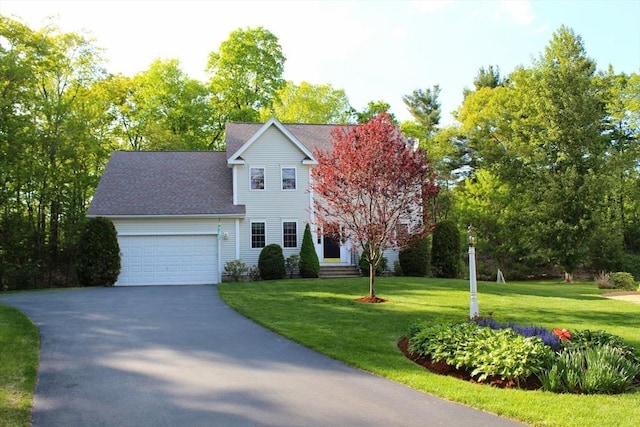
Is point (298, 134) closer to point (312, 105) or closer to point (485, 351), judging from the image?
point (312, 105)

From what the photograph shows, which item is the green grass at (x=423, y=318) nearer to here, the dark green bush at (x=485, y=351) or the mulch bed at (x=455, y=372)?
the mulch bed at (x=455, y=372)

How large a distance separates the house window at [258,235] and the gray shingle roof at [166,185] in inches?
42.7

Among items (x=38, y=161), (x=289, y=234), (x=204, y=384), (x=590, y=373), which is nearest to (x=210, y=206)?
(x=289, y=234)

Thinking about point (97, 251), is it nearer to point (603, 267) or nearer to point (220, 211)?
point (220, 211)

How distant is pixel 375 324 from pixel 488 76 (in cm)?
3763

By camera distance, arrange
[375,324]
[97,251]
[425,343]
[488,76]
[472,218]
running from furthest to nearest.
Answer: [488,76]
[472,218]
[97,251]
[375,324]
[425,343]

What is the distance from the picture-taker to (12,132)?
23.8 metres

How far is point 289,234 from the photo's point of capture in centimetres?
2411

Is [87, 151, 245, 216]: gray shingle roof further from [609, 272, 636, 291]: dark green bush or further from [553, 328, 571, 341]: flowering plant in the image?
[553, 328, 571, 341]: flowering plant

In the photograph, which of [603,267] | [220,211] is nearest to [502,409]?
[220,211]

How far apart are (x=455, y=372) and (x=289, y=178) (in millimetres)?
17567

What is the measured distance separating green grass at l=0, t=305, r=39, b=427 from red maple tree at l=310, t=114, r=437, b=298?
25.7 feet

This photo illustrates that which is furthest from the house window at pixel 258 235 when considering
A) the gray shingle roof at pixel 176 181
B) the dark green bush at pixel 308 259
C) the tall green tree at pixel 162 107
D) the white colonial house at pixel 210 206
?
the tall green tree at pixel 162 107

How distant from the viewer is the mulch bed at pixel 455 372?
6800 mm
